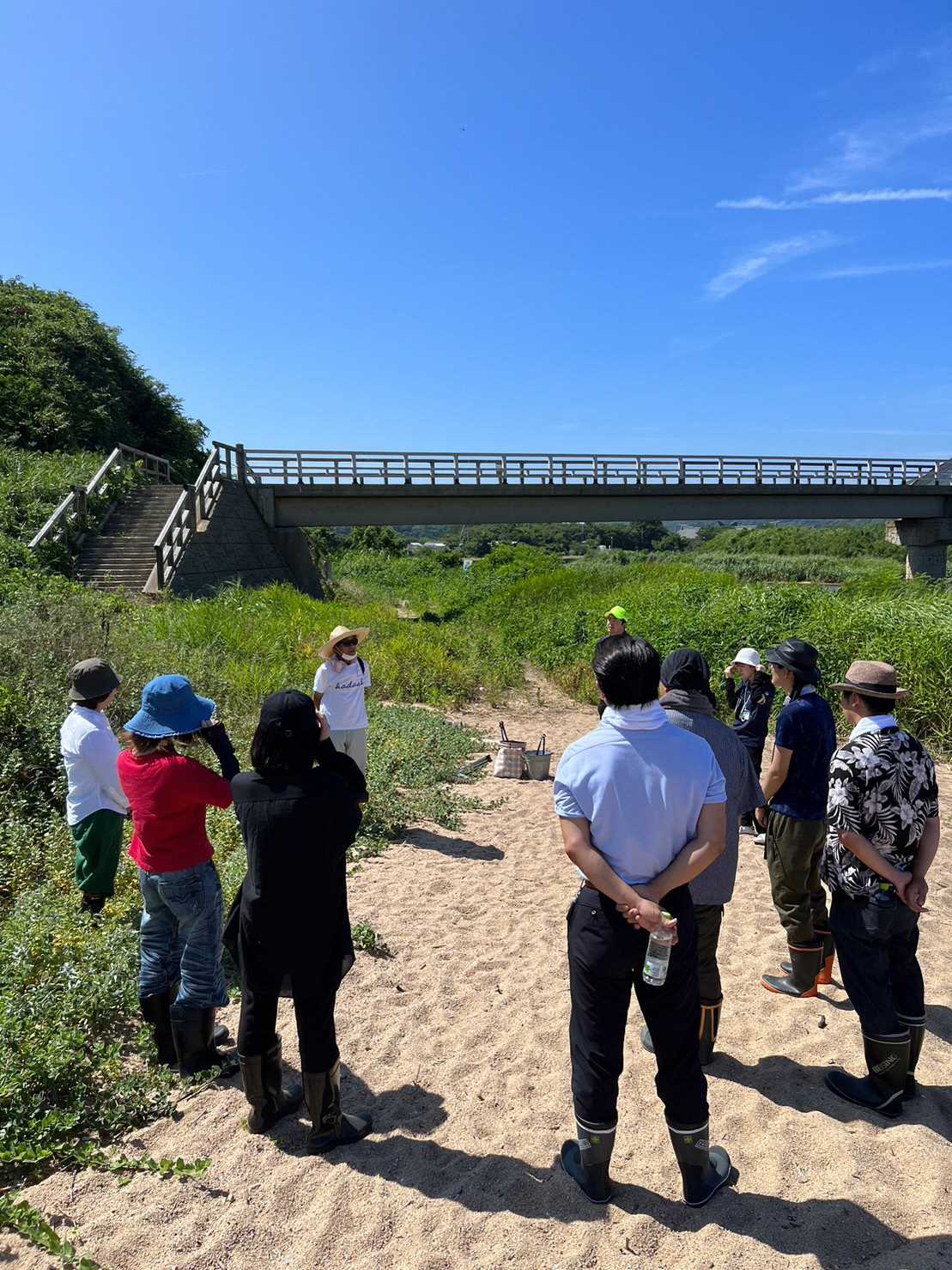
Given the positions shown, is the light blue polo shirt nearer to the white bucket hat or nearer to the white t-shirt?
the white t-shirt

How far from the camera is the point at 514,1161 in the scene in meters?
2.91

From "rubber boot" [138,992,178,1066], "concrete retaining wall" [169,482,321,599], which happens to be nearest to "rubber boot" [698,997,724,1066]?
"rubber boot" [138,992,178,1066]

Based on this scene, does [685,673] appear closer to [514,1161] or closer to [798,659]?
[798,659]

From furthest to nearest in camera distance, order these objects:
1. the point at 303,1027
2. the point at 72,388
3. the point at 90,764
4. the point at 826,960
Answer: the point at 72,388
the point at 90,764
the point at 826,960
the point at 303,1027

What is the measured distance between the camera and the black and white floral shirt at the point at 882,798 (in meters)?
2.98

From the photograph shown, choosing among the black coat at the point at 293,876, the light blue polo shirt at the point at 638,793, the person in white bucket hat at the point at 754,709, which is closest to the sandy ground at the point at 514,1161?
the black coat at the point at 293,876

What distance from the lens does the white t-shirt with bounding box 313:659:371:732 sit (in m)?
5.83

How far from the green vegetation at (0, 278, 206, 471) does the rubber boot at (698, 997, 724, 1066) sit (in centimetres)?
2399

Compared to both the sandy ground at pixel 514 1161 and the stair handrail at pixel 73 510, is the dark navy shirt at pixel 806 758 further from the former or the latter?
the stair handrail at pixel 73 510

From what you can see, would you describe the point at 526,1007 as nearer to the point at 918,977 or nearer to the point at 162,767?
the point at 918,977

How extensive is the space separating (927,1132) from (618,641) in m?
2.34

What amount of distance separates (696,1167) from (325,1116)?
4.57 ft

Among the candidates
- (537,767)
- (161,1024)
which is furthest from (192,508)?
(161,1024)

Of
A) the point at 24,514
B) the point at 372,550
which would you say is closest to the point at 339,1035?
the point at 24,514
